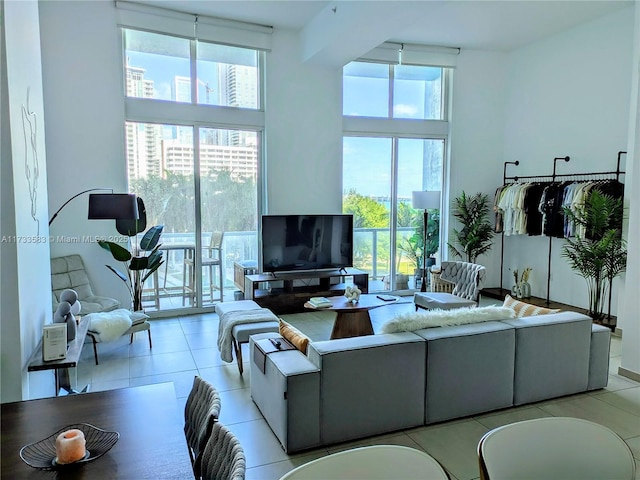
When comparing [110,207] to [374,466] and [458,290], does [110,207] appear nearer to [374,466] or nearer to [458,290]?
[374,466]

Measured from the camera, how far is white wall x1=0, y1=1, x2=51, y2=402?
245 centimetres

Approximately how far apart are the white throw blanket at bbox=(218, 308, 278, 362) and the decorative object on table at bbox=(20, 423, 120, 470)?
2425 mm

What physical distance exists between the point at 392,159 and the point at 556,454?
6.42 metres

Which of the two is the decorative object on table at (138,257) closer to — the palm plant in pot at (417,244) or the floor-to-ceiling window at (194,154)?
the floor-to-ceiling window at (194,154)

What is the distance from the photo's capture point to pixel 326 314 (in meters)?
6.43

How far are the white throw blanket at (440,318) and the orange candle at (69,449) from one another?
85.5 inches

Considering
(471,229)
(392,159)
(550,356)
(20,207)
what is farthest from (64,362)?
(471,229)

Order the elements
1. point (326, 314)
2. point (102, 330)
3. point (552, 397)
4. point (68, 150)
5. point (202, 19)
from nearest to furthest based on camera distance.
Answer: point (552, 397) → point (102, 330) → point (68, 150) → point (202, 19) → point (326, 314)

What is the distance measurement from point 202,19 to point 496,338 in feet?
17.8

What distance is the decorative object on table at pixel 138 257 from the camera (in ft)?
16.9

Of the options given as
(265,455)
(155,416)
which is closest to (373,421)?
(265,455)

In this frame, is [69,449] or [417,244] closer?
[69,449]

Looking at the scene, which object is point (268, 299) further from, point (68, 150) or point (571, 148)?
point (571, 148)

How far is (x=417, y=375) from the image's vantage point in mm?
3156
